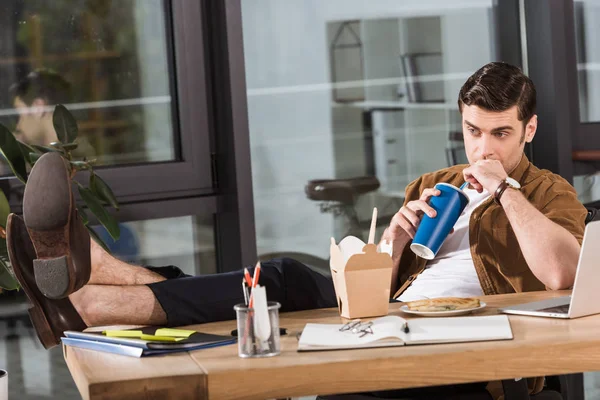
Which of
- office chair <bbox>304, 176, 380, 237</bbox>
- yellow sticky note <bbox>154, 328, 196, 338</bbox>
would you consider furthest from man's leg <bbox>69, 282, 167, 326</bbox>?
office chair <bbox>304, 176, 380, 237</bbox>

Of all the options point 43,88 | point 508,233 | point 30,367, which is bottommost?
point 30,367

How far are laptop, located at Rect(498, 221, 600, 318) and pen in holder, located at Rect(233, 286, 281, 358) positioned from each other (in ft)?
1.65

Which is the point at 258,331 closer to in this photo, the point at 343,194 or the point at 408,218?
the point at 408,218

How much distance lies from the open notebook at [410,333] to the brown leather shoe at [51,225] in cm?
46

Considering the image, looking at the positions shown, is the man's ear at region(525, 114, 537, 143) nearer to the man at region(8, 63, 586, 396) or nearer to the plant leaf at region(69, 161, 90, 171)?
the man at region(8, 63, 586, 396)

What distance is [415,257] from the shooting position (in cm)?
258

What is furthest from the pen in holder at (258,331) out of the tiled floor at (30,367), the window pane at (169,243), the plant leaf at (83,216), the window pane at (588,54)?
the window pane at (588,54)

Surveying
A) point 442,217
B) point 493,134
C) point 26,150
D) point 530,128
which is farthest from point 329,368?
point 26,150

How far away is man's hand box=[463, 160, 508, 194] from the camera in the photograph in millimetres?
2307

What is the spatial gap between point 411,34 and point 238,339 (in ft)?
7.67

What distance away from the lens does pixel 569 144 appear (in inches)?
145

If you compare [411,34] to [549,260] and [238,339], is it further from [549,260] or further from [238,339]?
[238,339]

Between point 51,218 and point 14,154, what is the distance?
1.11 meters

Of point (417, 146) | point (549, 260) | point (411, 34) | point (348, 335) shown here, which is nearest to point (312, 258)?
point (417, 146)
